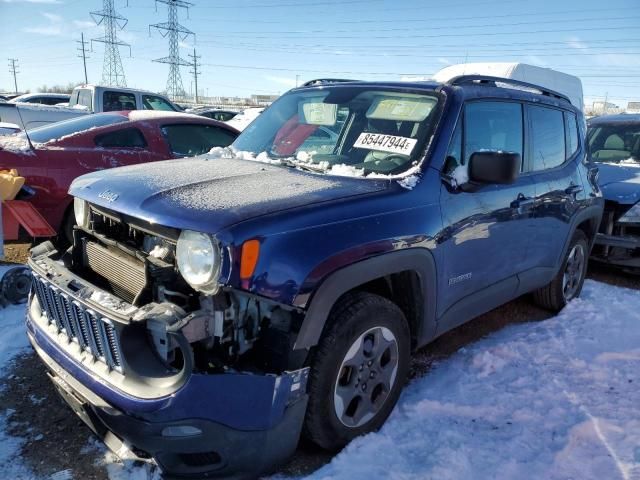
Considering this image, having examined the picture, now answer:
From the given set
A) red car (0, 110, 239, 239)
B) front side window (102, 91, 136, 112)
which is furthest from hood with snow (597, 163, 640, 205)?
front side window (102, 91, 136, 112)

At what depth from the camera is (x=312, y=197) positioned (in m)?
2.51

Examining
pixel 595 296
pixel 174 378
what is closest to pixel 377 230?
pixel 174 378

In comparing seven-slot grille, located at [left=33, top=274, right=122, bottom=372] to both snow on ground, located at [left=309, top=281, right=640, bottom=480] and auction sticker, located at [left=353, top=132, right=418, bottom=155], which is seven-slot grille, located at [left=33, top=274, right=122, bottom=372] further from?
auction sticker, located at [left=353, top=132, right=418, bottom=155]

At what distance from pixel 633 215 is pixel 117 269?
5465 millimetres

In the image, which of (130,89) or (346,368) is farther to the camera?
(130,89)

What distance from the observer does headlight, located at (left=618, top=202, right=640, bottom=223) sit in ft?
19.0

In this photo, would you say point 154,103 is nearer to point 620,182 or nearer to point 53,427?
point 620,182

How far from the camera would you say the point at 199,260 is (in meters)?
→ 2.20

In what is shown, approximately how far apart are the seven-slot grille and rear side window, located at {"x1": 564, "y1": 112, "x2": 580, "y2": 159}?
3905mm

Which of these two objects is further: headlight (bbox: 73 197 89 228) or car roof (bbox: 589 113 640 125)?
car roof (bbox: 589 113 640 125)

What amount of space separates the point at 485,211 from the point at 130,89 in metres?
11.2

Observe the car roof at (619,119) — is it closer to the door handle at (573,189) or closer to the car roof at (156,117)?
the door handle at (573,189)

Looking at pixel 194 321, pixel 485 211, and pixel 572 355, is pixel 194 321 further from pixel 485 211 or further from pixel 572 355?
pixel 572 355

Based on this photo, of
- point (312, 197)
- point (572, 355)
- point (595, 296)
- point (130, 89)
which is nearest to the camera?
point (312, 197)
